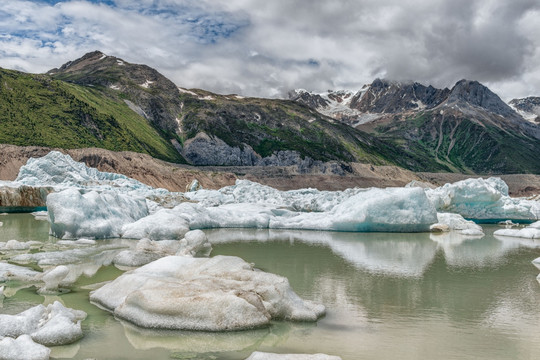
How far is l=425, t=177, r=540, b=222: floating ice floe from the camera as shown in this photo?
129 feet

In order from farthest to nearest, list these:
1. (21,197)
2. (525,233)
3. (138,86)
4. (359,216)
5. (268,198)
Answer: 1. (138,86)
2. (268,198)
3. (21,197)
4. (359,216)
5. (525,233)

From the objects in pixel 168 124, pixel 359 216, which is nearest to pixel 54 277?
pixel 359 216

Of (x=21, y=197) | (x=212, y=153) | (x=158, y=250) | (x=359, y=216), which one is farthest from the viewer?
(x=212, y=153)

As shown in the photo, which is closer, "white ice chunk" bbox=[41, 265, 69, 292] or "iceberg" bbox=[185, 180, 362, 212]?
"white ice chunk" bbox=[41, 265, 69, 292]

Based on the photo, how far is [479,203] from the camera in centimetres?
4078

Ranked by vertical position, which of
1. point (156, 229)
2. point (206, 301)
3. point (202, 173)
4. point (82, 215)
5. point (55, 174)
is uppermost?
point (202, 173)

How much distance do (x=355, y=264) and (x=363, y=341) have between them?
8.77 metres

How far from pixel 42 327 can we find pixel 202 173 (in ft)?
302

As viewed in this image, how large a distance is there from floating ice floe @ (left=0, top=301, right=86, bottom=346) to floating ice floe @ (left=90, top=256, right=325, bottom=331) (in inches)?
51.6

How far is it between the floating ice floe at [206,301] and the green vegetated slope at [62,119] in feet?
263

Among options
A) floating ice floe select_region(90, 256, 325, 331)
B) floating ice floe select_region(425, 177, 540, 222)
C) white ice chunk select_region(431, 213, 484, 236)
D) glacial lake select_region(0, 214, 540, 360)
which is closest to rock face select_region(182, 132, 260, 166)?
floating ice floe select_region(425, 177, 540, 222)

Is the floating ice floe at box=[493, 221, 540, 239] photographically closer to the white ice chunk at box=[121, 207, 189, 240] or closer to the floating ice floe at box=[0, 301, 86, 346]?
the white ice chunk at box=[121, 207, 189, 240]

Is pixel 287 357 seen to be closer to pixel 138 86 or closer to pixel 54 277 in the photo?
pixel 54 277

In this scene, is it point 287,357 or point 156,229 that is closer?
point 287,357
